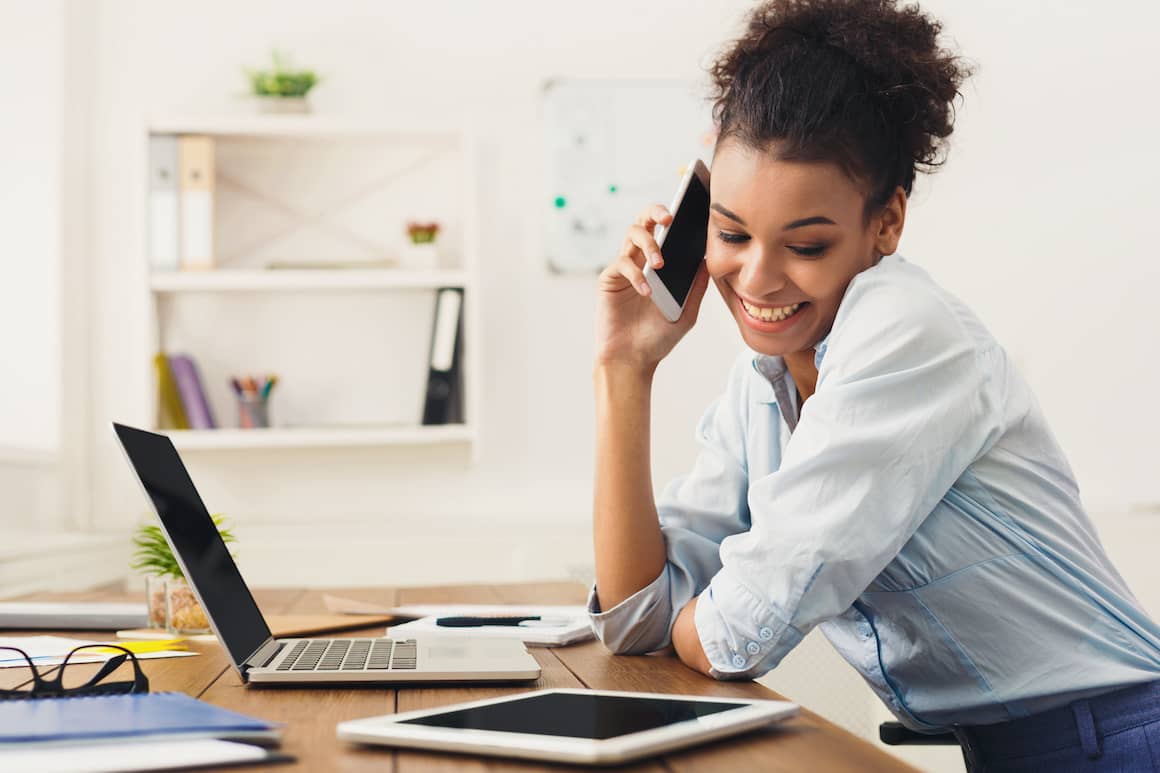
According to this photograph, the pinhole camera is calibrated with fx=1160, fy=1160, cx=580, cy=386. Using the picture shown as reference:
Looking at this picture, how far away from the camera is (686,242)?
4.17 feet

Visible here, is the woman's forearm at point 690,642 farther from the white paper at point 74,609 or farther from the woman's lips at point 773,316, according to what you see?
the white paper at point 74,609

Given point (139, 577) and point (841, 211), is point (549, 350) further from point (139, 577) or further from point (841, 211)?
point (841, 211)

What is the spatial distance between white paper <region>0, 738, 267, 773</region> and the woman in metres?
0.44

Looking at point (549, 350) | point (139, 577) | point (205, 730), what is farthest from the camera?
point (549, 350)

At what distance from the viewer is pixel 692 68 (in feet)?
10.1

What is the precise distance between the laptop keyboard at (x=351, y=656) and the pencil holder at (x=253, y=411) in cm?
180

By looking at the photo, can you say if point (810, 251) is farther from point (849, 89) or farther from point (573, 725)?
point (573, 725)

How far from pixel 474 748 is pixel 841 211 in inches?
24.0

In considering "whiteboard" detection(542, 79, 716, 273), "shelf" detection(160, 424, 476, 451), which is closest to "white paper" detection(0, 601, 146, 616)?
"shelf" detection(160, 424, 476, 451)

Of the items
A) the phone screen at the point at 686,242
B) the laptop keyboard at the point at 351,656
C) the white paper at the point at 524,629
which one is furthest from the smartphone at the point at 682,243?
the laptop keyboard at the point at 351,656

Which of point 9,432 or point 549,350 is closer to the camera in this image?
point 9,432

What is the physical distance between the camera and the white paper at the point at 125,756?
0.58m

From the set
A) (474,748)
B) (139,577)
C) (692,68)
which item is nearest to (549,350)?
(692,68)

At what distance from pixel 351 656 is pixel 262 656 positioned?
76mm
